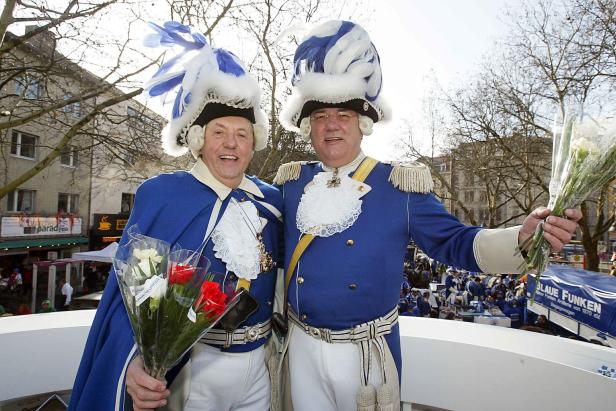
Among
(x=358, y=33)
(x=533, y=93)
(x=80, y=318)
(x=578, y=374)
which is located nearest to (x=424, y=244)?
(x=358, y=33)

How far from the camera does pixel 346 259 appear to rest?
207 centimetres

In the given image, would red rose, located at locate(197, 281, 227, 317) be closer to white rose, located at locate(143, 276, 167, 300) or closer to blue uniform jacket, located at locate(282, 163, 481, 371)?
white rose, located at locate(143, 276, 167, 300)

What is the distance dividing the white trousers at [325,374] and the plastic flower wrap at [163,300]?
611 mm

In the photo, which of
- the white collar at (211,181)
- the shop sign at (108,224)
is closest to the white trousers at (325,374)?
the white collar at (211,181)

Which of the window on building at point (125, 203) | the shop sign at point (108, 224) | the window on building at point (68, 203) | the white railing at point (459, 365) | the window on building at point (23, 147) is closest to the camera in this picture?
the white railing at point (459, 365)

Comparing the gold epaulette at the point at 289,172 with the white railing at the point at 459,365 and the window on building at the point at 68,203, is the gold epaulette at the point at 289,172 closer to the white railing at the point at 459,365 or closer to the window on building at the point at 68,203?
the white railing at the point at 459,365

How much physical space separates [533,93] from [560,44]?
1476 millimetres

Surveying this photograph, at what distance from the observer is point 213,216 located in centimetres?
212

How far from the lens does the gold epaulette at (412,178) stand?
2137mm

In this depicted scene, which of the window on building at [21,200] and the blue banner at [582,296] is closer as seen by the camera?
the blue banner at [582,296]

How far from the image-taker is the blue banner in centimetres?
614

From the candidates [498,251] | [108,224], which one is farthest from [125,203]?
[498,251]

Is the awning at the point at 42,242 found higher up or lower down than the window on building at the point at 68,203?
lower down

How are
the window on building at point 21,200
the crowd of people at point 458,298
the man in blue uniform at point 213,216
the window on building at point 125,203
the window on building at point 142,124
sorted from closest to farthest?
the man in blue uniform at point 213,216 → the window on building at point 142,124 → the crowd of people at point 458,298 → the window on building at point 21,200 → the window on building at point 125,203
